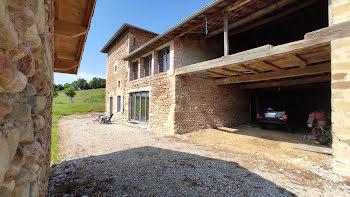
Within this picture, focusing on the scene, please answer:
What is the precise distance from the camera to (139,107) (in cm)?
998

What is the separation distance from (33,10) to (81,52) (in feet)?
13.1

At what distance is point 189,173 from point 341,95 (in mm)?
3635

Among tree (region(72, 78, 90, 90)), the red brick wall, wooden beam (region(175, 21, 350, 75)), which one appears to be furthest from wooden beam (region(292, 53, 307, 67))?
tree (region(72, 78, 90, 90))

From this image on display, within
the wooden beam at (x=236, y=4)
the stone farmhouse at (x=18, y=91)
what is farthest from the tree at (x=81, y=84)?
the stone farmhouse at (x=18, y=91)

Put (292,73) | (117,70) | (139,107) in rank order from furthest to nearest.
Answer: (117,70) < (139,107) < (292,73)

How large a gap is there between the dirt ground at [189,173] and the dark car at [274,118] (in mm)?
2666

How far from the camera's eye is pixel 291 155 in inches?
181

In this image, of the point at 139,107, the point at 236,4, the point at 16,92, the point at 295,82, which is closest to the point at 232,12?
the point at 236,4

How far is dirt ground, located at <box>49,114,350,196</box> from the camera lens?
263 centimetres

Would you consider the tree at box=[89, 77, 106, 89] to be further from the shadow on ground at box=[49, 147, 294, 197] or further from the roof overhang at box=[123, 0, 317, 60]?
the shadow on ground at box=[49, 147, 294, 197]

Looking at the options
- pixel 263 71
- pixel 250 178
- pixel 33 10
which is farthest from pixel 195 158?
pixel 263 71

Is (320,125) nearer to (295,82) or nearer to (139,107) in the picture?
(295,82)

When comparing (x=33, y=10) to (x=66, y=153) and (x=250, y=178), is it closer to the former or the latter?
(x=250, y=178)

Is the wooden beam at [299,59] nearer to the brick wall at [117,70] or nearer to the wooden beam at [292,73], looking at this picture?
the wooden beam at [292,73]
